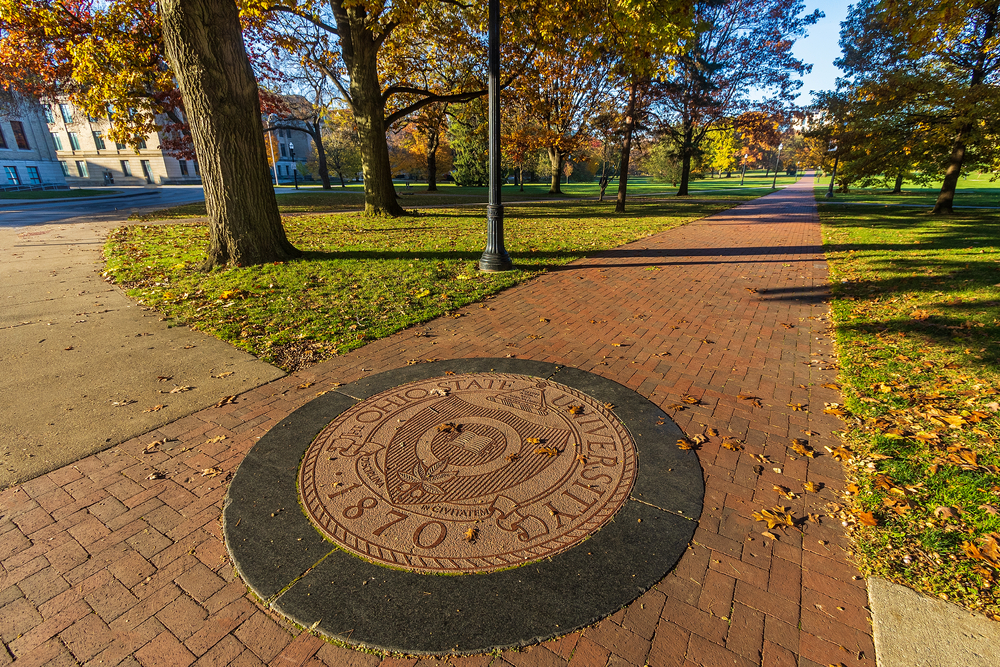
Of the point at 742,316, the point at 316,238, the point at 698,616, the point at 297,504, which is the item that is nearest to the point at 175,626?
the point at 297,504

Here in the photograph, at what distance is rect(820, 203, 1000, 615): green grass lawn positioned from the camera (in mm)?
2381

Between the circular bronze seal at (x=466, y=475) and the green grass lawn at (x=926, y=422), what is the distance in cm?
150

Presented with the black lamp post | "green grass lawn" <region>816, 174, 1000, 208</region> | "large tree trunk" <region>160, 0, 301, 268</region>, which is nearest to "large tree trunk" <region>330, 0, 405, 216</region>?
"large tree trunk" <region>160, 0, 301, 268</region>

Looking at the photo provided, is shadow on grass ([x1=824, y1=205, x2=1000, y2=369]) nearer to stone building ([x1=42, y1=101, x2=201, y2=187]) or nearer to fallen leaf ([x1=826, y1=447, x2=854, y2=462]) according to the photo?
fallen leaf ([x1=826, y1=447, x2=854, y2=462])

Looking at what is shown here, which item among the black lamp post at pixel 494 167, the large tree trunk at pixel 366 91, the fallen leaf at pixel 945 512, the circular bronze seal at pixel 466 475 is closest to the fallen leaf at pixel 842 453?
the fallen leaf at pixel 945 512

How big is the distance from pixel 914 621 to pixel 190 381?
551 cm

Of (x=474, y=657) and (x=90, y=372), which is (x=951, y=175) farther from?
(x=90, y=372)

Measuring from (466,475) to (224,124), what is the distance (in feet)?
24.8

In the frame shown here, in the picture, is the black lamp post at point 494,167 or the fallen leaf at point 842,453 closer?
the fallen leaf at point 842,453

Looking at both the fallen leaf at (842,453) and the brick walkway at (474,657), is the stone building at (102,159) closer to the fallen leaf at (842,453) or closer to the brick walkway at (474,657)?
the brick walkway at (474,657)

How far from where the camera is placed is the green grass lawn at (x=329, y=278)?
18.4 feet

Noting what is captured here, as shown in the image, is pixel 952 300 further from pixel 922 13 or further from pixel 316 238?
pixel 316 238

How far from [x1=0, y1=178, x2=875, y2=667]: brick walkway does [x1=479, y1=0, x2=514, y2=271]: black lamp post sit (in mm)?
3527

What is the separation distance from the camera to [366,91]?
14.5m
